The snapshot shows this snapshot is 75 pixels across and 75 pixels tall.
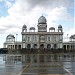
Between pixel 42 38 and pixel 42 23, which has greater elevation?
pixel 42 23

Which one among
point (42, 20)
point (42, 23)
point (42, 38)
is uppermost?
point (42, 20)

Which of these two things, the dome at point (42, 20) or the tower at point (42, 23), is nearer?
the dome at point (42, 20)

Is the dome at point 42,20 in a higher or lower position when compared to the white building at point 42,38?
A: higher

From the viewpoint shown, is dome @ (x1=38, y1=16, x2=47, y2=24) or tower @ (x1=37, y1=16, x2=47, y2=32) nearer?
dome @ (x1=38, y1=16, x2=47, y2=24)

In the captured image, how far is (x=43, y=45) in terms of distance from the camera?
141750 millimetres

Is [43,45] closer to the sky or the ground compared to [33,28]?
closer to the ground

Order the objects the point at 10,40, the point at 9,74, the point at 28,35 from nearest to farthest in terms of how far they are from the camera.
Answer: the point at 9,74 < the point at 28,35 < the point at 10,40

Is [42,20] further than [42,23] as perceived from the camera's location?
No

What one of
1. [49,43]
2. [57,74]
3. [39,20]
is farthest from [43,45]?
[57,74]

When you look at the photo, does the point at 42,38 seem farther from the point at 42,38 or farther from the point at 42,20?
the point at 42,20

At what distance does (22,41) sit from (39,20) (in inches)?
533

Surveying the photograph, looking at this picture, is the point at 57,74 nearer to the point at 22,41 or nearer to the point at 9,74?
the point at 9,74

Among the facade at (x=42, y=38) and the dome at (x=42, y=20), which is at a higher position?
the dome at (x=42, y=20)

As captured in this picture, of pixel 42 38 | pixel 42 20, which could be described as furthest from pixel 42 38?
pixel 42 20
